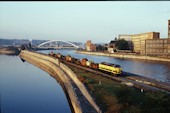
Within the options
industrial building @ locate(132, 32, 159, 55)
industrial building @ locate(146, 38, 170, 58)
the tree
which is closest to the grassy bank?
industrial building @ locate(146, 38, 170, 58)

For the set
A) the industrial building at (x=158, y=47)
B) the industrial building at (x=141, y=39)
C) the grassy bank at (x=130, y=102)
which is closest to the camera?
the grassy bank at (x=130, y=102)

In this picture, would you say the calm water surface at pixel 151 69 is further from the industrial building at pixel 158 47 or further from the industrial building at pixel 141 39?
the industrial building at pixel 141 39

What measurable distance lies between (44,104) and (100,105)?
44.9 ft

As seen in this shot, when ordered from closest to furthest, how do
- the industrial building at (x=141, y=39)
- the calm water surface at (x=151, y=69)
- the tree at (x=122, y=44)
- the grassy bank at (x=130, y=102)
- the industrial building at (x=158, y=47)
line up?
1. the grassy bank at (x=130, y=102)
2. the calm water surface at (x=151, y=69)
3. the industrial building at (x=158, y=47)
4. the industrial building at (x=141, y=39)
5. the tree at (x=122, y=44)

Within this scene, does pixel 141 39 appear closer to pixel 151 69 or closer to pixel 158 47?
pixel 158 47

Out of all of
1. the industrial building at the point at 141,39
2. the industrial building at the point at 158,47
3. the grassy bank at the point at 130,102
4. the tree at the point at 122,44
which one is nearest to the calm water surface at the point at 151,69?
the industrial building at the point at 158,47

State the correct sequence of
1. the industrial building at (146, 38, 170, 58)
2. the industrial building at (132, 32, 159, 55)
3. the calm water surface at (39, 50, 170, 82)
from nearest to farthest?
1. the calm water surface at (39, 50, 170, 82)
2. the industrial building at (146, 38, 170, 58)
3. the industrial building at (132, 32, 159, 55)

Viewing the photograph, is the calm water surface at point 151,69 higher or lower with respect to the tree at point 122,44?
lower

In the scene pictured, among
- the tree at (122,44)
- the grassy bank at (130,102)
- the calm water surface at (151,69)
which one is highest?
the tree at (122,44)

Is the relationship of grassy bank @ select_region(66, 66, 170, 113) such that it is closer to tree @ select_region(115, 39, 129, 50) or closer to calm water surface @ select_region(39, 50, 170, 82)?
calm water surface @ select_region(39, 50, 170, 82)

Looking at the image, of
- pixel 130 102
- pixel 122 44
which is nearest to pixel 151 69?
pixel 130 102

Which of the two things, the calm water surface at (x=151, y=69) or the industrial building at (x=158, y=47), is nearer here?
the calm water surface at (x=151, y=69)

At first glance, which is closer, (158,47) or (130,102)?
(130,102)

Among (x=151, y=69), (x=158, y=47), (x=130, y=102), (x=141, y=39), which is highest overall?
(x=141, y=39)
